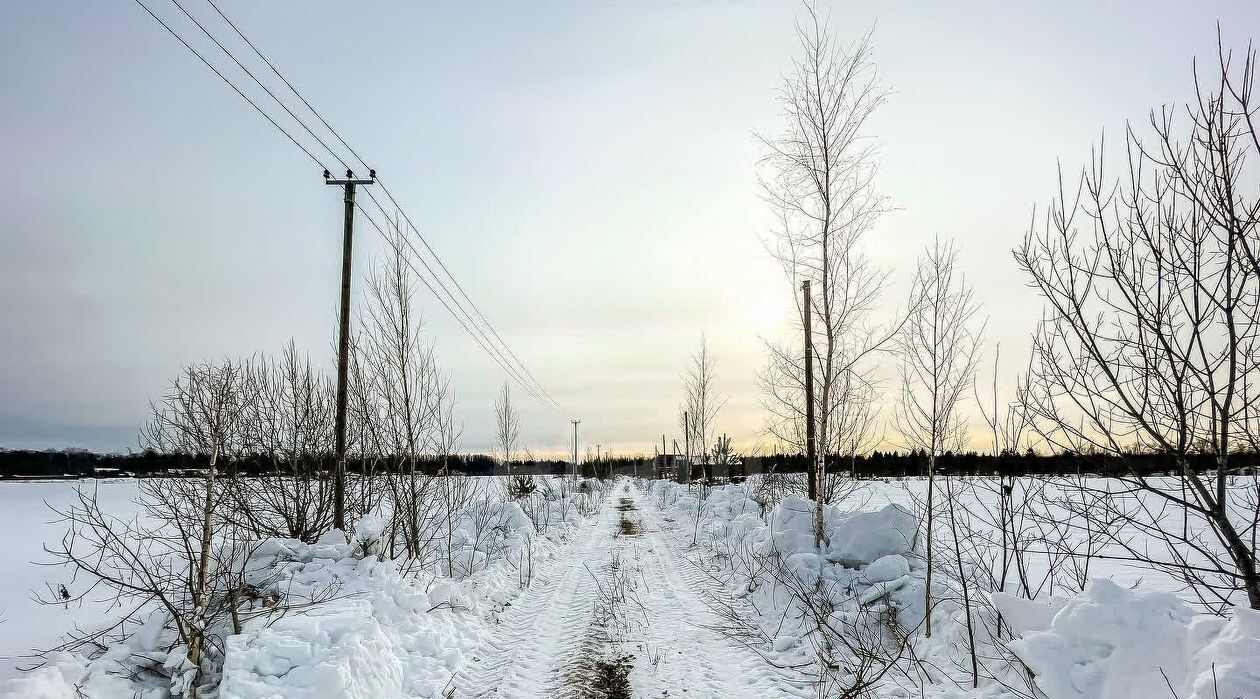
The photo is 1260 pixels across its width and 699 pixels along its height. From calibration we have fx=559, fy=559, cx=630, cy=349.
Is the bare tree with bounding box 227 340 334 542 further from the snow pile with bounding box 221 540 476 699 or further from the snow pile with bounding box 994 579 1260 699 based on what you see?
the snow pile with bounding box 994 579 1260 699

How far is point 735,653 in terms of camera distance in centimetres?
657

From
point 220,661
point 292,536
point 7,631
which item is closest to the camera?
point 220,661

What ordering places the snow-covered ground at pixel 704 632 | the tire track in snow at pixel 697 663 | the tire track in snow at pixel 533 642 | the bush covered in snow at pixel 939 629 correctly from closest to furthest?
the bush covered in snow at pixel 939 629
the snow-covered ground at pixel 704 632
the tire track in snow at pixel 697 663
the tire track in snow at pixel 533 642

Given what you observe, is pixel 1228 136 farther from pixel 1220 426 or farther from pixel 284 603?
pixel 284 603

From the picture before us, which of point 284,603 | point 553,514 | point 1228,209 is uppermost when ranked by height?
point 1228,209

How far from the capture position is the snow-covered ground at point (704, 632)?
406cm

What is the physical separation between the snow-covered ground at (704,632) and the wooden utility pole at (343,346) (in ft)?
2.78

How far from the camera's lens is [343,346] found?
9.84 metres

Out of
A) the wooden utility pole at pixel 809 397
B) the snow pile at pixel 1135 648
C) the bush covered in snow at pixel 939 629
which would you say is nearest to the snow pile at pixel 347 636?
the bush covered in snow at pixel 939 629

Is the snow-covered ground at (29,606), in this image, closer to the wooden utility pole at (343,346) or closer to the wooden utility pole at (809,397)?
the wooden utility pole at (343,346)

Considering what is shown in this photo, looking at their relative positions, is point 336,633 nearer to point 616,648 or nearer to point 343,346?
point 616,648

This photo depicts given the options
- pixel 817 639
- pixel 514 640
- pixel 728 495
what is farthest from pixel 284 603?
pixel 728 495

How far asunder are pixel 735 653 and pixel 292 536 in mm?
7452

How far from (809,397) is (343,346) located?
9.94 m
